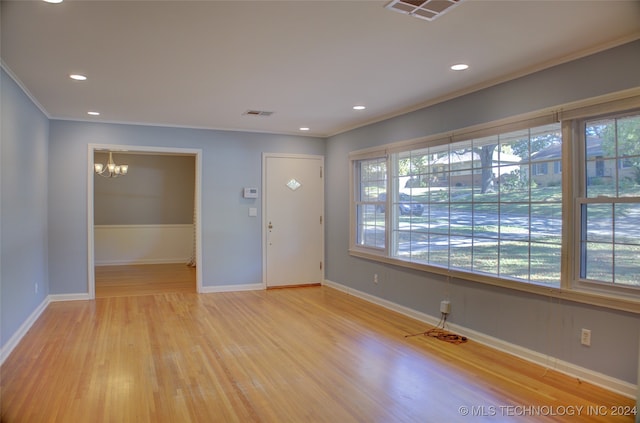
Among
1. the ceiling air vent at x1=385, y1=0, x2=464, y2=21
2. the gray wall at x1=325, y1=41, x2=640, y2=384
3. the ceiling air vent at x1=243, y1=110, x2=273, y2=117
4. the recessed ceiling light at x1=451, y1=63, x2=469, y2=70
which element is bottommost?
the gray wall at x1=325, y1=41, x2=640, y2=384

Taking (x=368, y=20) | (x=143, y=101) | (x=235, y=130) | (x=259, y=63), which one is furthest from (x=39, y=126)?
(x=368, y=20)

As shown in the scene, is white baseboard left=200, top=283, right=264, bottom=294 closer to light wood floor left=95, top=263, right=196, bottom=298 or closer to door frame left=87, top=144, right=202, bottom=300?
door frame left=87, top=144, right=202, bottom=300

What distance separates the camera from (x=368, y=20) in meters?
2.68

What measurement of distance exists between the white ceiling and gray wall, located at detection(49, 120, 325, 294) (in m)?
1.07

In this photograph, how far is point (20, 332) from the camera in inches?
161

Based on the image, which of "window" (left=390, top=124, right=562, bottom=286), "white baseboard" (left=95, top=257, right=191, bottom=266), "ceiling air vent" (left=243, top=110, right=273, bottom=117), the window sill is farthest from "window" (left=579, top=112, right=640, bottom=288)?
"white baseboard" (left=95, top=257, right=191, bottom=266)

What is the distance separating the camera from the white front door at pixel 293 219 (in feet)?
22.0

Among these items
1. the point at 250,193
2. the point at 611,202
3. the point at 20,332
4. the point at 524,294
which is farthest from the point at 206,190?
the point at 611,202

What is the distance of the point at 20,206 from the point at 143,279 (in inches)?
141

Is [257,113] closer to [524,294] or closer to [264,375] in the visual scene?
[264,375]

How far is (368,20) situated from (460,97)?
6.48 ft

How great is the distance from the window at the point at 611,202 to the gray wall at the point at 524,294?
0.26 metres

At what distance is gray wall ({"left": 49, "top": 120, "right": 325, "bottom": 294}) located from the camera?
567 centimetres

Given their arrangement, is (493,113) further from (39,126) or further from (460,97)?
(39,126)
